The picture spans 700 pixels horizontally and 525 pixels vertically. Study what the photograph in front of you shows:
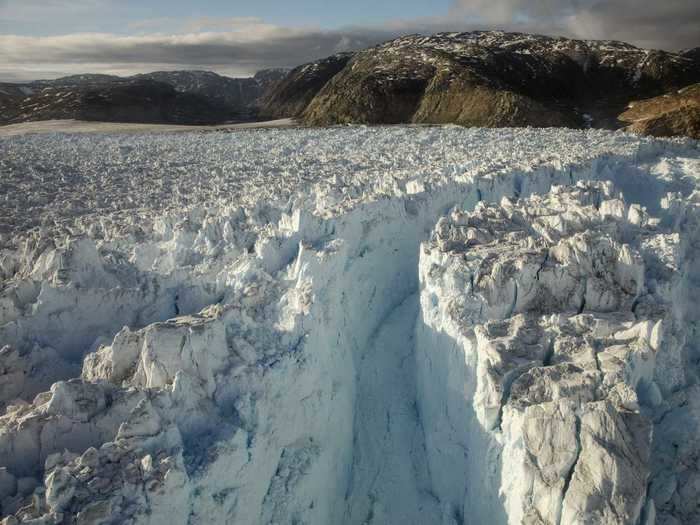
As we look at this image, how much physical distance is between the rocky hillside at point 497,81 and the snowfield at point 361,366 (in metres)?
38.7

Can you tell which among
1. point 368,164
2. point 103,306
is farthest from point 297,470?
point 368,164

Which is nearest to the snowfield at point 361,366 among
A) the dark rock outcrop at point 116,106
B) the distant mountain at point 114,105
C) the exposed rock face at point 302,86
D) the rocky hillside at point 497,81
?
the rocky hillside at point 497,81

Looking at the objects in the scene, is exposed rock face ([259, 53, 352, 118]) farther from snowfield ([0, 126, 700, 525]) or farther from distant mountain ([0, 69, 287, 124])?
snowfield ([0, 126, 700, 525])

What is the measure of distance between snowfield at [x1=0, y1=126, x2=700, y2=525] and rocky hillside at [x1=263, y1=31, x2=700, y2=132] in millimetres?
38694

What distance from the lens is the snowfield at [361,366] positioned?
430 centimetres

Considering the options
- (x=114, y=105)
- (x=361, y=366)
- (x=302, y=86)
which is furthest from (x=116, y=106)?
(x=361, y=366)

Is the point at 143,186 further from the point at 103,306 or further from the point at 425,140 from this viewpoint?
the point at 425,140

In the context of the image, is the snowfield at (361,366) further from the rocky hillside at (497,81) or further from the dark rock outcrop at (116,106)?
the dark rock outcrop at (116,106)

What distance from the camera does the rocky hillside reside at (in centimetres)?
4847

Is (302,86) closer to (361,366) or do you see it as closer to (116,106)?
(116,106)

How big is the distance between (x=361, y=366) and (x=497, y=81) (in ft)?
177

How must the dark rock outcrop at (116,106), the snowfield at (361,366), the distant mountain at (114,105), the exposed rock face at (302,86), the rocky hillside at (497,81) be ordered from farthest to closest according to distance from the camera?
the exposed rock face at (302,86) → the distant mountain at (114,105) → the dark rock outcrop at (116,106) → the rocky hillside at (497,81) → the snowfield at (361,366)

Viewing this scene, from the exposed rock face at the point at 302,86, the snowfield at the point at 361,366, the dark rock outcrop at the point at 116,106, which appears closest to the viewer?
the snowfield at the point at 361,366

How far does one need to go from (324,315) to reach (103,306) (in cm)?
313
